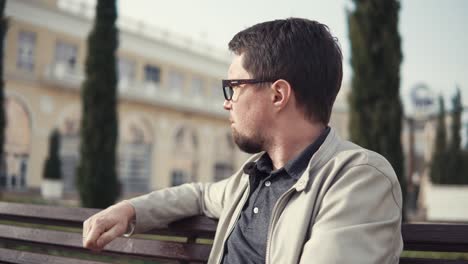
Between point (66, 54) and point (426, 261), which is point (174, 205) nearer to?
point (426, 261)

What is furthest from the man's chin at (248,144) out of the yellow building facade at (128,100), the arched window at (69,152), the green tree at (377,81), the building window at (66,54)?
the building window at (66,54)

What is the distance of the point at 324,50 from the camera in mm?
1536

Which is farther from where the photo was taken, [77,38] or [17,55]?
[77,38]

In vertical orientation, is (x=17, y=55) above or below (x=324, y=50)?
above

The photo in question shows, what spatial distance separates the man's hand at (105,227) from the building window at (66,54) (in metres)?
20.0

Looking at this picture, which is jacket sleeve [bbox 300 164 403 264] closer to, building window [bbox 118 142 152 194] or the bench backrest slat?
the bench backrest slat

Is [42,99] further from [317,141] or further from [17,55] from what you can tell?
[317,141]

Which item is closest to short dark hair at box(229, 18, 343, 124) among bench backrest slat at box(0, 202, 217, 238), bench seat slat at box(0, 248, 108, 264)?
bench backrest slat at box(0, 202, 217, 238)

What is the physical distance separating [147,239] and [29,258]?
25.7 inches

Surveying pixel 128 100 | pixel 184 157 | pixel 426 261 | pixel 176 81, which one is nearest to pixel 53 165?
pixel 128 100

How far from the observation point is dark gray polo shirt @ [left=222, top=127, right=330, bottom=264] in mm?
1529

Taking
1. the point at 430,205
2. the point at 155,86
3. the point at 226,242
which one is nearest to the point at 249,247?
the point at 226,242

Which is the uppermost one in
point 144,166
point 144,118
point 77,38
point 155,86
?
point 77,38

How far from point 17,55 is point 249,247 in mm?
19680
